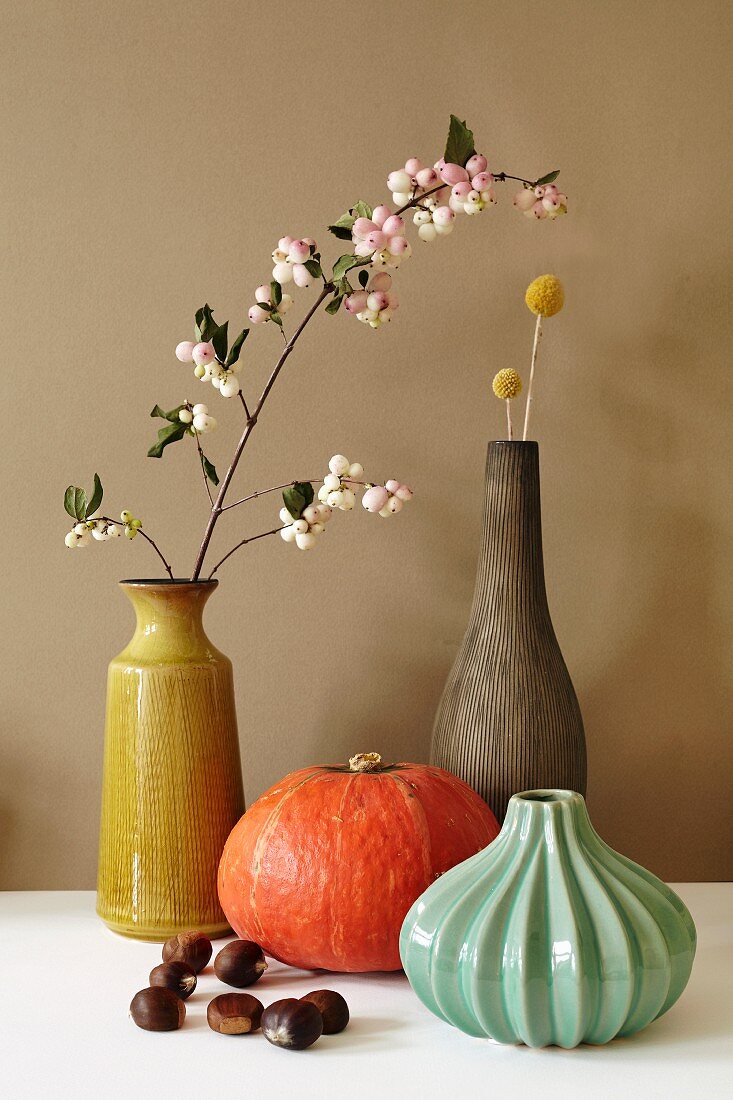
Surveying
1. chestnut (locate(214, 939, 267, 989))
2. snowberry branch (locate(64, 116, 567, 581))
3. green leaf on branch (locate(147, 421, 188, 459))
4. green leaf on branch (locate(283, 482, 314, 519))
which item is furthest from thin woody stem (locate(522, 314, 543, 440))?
chestnut (locate(214, 939, 267, 989))

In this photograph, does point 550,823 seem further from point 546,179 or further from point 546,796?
point 546,179

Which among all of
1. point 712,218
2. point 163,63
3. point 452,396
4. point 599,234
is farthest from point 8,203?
point 712,218

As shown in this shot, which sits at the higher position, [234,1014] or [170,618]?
[170,618]

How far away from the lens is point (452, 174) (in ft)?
3.08

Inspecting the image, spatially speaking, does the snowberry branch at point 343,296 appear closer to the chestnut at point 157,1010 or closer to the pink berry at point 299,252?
the pink berry at point 299,252

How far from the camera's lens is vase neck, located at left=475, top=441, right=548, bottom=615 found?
100cm

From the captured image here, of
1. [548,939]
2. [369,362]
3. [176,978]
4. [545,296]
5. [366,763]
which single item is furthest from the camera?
[369,362]

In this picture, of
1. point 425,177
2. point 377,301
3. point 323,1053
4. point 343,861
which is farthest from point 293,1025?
point 425,177

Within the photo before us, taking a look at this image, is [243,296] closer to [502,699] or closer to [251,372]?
[251,372]

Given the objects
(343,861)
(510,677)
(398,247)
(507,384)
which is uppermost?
(398,247)

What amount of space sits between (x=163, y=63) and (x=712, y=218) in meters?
0.62

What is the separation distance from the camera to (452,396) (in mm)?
1145

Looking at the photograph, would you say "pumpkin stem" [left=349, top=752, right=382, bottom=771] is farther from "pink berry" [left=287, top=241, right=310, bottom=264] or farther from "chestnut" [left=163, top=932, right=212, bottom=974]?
"pink berry" [left=287, top=241, right=310, bottom=264]

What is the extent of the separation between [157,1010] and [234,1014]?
6 centimetres
